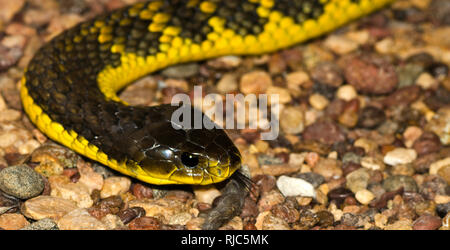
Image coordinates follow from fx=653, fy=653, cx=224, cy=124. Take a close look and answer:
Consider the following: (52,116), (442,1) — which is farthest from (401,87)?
(52,116)

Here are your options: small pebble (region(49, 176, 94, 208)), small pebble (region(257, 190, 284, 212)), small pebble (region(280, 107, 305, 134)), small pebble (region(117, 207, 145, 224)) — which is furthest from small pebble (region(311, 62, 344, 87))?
small pebble (region(49, 176, 94, 208))

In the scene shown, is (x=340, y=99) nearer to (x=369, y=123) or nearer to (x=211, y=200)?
(x=369, y=123)

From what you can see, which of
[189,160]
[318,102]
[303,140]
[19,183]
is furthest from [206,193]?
[318,102]

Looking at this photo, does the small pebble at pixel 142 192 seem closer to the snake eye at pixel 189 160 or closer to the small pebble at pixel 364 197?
the snake eye at pixel 189 160

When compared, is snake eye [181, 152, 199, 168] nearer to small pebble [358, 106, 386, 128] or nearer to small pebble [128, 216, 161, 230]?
small pebble [128, 216, 161, 230]

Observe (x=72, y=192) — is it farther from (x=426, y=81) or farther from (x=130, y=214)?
(x=426, y=81)

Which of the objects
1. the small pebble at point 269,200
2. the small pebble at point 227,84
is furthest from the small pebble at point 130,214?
the small pebble at point 227,84
